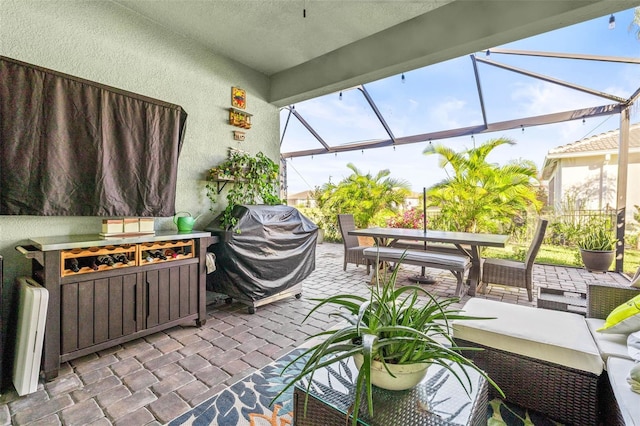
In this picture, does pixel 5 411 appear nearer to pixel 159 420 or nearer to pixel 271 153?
pixel 159 420

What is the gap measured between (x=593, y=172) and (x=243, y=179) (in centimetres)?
824

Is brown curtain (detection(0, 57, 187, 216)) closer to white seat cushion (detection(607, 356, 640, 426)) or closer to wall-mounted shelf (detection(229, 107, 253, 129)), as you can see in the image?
wall-mounted shelf (detection(229, 107, 253, 129))

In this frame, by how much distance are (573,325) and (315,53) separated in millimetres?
3851

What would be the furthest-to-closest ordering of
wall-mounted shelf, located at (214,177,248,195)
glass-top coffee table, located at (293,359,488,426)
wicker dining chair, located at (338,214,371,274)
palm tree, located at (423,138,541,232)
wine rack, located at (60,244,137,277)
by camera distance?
palm tree, located at (423,138,541,232) < wicker dining chair, located at (338,214,371,274) < wall-mounted shelf, located at (214,177,248,195) < wine rack, located at (60,244,137,277) < glass-top coffee table, located at (293,359,488,426)

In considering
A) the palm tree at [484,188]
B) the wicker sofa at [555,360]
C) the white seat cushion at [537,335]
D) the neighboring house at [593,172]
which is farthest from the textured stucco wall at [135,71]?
the neighboring house at [593,172]

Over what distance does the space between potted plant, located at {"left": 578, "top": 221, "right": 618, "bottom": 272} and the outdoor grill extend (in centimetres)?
520

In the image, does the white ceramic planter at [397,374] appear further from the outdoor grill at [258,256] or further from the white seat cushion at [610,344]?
the outdoor grill at [258,256]

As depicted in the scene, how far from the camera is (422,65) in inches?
132

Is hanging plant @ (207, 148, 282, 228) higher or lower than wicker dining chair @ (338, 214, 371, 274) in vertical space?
higher

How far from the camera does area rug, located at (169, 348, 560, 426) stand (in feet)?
5.38

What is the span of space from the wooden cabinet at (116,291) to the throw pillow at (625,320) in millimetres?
3213

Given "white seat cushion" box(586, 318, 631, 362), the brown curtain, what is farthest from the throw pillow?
the brown curtain

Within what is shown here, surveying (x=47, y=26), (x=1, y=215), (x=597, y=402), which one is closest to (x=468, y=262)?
(x=597, y=402)

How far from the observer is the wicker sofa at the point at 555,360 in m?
1.50
